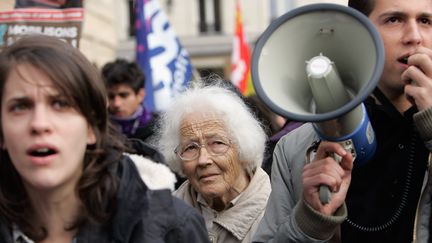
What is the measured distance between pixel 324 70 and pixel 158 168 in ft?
1.95

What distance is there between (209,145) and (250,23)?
2842 centimetres

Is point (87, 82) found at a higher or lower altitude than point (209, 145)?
higher

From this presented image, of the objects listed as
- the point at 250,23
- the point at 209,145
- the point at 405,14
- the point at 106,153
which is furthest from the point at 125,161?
the point at 250,23

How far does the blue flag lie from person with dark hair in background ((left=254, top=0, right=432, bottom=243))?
14.4 feet

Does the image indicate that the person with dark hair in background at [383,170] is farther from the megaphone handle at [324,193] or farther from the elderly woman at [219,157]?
the elderly woman at [219,157]

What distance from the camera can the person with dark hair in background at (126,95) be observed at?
220 inches

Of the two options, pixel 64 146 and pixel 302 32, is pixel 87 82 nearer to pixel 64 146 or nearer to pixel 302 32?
pixel 64 146

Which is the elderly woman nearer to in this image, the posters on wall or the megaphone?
the megaphone

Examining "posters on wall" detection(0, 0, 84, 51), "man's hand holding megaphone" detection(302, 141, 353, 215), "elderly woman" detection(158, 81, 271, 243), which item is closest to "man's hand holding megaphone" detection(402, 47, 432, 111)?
"man's hand holding megaphone" detection(302, 141, 353, 215)

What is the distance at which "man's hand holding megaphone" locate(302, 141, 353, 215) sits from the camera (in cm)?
204

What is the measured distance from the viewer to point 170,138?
3473mm

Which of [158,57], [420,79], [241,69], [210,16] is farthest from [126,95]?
[210,16]

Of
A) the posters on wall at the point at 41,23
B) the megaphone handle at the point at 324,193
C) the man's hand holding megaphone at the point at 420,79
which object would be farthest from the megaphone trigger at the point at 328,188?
the posters on wall at the point at 41,23

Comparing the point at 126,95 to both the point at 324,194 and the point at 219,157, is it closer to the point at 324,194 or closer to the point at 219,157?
the point at 219,157
